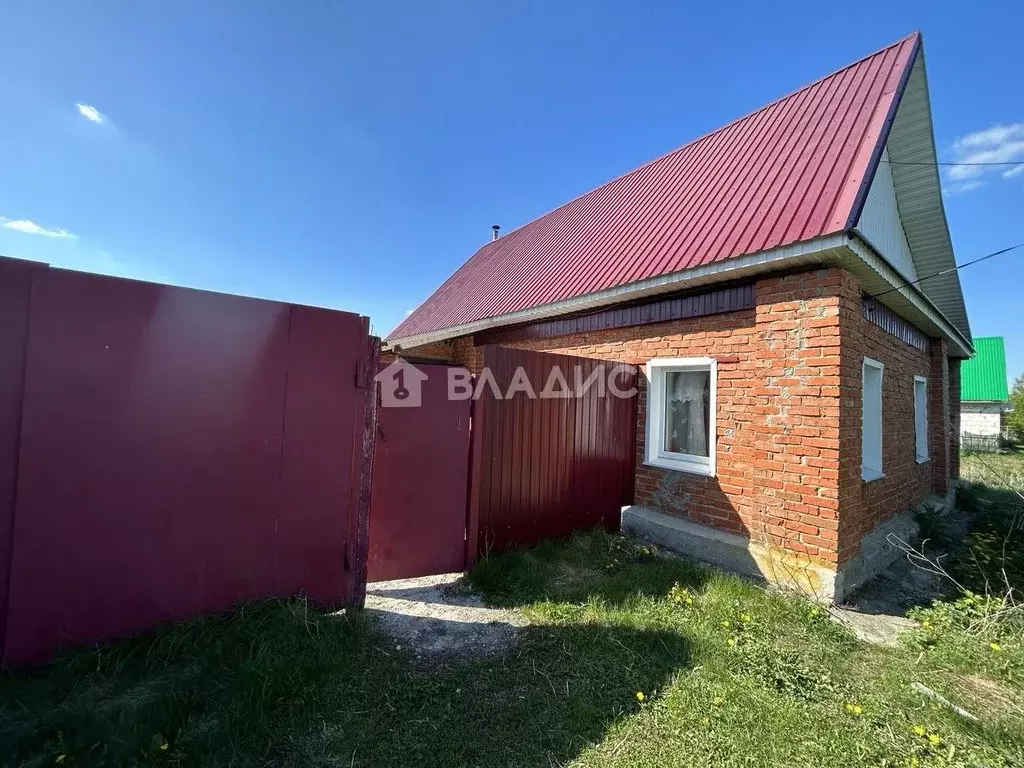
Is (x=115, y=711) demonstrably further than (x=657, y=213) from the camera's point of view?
No

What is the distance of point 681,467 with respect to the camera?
17.1ft

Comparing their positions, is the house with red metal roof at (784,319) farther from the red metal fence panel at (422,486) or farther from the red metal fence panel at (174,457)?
the red metal fence panel at (174,457)

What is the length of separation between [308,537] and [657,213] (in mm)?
6324

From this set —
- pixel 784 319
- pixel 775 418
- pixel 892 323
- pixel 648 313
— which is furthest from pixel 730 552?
pixel 892 323

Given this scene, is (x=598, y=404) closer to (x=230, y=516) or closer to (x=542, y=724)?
(x=542, y=724)

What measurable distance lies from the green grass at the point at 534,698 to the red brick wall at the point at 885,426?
1.28 metres

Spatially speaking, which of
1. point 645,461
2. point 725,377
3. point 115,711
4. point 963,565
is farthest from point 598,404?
point 115,711

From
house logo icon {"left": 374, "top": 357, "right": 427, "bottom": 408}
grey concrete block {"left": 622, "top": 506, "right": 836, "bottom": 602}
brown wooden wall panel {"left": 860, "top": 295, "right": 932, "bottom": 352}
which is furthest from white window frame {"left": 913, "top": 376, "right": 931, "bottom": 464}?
house logo icon {"left": 374, "top": 357, "right": 427, "bottom": 408}

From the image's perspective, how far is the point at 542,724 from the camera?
231cm

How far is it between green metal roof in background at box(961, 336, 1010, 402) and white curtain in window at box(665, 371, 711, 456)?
1017 inches

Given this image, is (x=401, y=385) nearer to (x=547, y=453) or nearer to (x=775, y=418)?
(x=547, y=453)

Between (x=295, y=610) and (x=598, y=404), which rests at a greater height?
(x=598, y=404)

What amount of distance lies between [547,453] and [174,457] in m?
3.37

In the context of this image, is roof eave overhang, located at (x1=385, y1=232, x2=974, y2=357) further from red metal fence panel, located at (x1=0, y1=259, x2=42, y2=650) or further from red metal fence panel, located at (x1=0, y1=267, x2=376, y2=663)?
red metal fence panel, located at (x1=0, y1=259, x2=42, y2=650)
